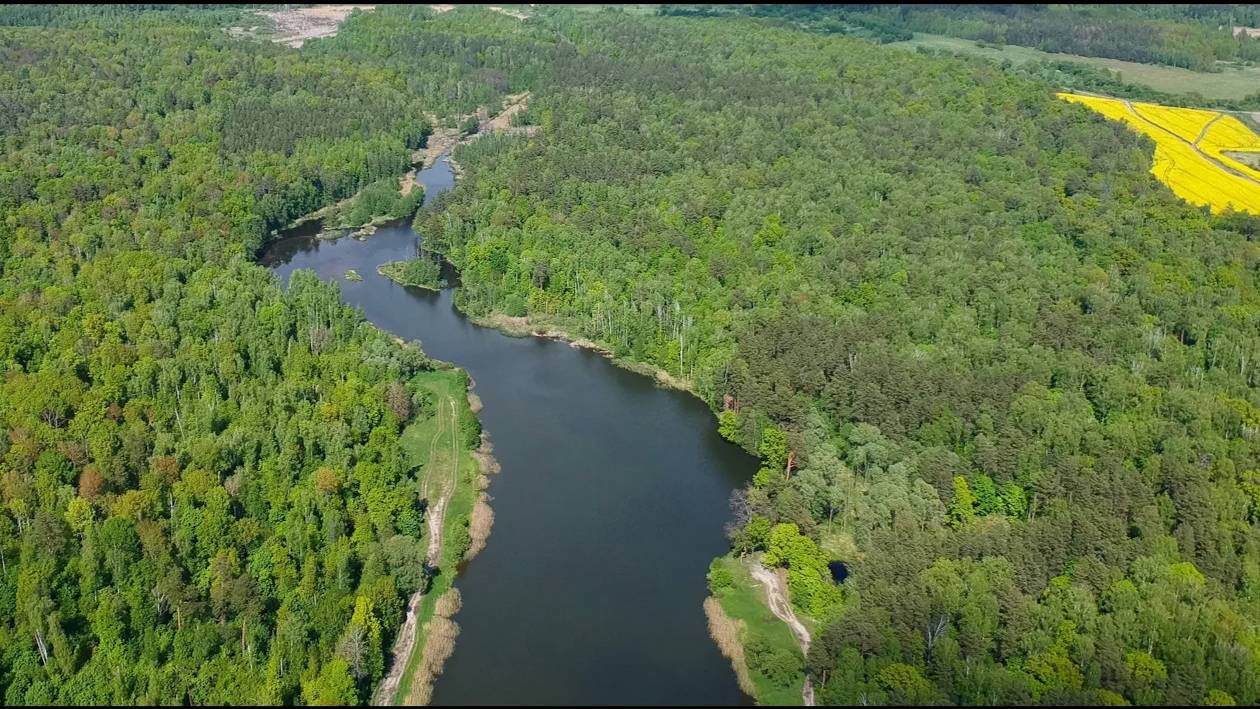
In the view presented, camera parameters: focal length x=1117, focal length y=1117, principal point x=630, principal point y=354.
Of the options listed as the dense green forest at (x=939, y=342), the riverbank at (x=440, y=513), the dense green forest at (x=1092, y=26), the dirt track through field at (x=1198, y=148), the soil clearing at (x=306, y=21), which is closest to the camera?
the dense green forest at (x=939, y=342)

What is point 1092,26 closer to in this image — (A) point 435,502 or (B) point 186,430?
(A) point 435,502

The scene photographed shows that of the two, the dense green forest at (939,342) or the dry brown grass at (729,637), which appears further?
the dry brown grass at (729,637)

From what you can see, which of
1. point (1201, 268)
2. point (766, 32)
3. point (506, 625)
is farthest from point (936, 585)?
point (766, 32)

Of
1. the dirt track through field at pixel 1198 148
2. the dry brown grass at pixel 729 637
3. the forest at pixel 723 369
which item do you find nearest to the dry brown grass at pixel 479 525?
the forest at pixel 723 369

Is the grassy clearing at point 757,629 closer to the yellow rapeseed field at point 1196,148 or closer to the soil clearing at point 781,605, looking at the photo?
the soil clearing at point 781,605

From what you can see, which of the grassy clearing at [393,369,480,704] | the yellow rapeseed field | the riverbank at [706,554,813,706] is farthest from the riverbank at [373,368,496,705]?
the yellow rapeseed field

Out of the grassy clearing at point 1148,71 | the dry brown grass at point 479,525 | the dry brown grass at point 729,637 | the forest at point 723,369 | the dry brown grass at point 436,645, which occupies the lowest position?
the dry brown grass at point 436,645

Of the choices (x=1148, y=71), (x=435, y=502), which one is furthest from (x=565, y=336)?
(x=1148, y=71)
